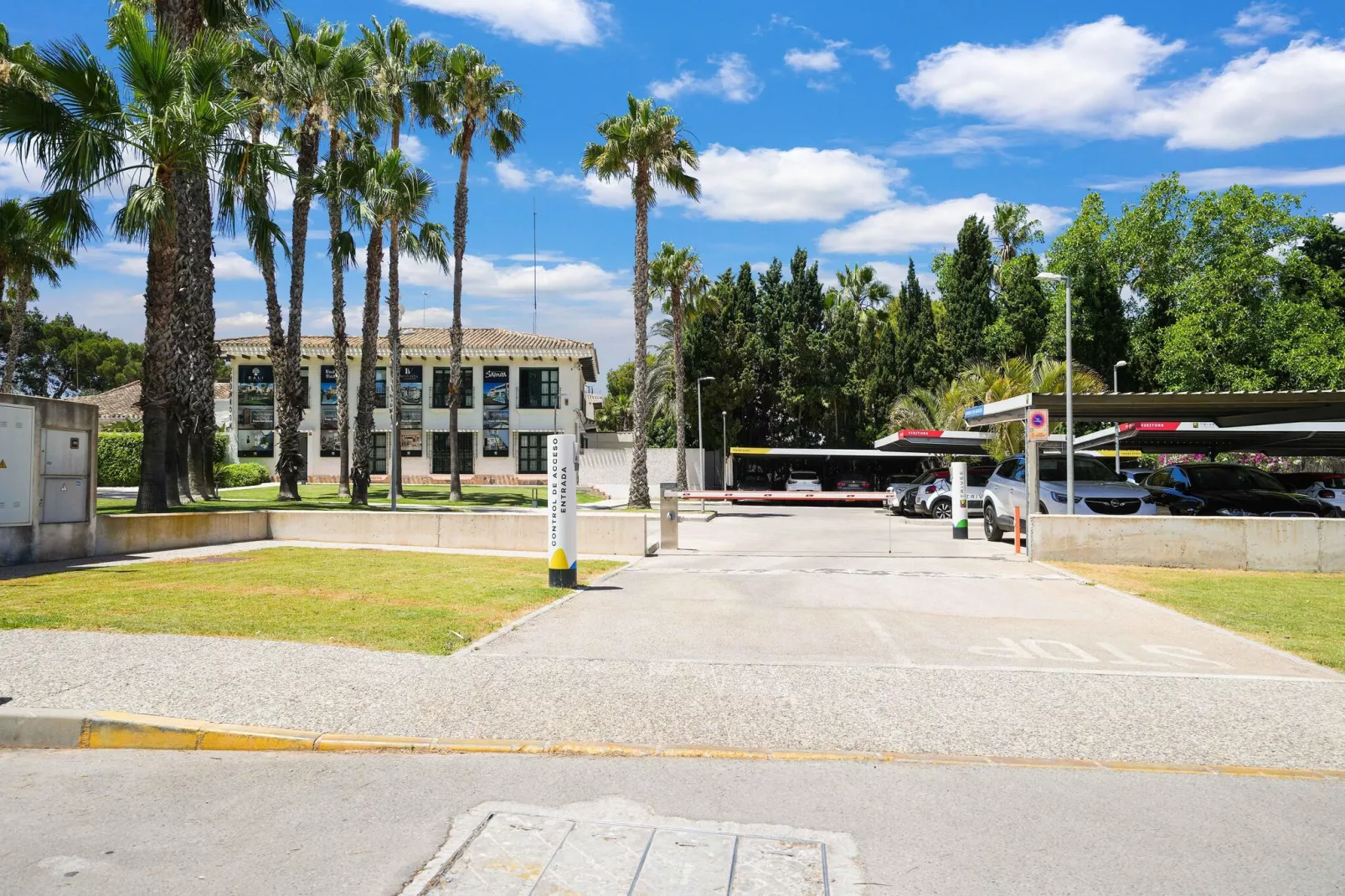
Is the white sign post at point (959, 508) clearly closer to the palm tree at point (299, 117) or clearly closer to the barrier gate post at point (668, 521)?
the barrier gate post at point (668, 521)

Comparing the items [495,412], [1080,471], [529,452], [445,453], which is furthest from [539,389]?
[1080,471]

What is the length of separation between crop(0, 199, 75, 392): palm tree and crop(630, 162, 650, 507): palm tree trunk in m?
16.9

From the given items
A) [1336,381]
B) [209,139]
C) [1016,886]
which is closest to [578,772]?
[1016,886]

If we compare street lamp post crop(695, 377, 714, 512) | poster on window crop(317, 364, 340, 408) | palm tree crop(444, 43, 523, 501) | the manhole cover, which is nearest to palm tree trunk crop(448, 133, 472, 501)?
palm tree crop(444, 43, 523, 501)

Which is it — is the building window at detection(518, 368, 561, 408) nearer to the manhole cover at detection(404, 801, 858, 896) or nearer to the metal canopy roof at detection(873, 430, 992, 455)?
the metal canopy roof at detection(873, 430, 992, 455)

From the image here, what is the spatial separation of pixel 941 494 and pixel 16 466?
26.1 metres

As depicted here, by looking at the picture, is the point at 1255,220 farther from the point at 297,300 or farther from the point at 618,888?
the point at 618,888

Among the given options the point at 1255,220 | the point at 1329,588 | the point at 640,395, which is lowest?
the point at 1329,588

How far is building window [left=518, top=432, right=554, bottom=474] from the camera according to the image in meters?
55.6

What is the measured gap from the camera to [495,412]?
2183 inches

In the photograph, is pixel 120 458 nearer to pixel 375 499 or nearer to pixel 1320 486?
pixel 375 499

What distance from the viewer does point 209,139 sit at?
16.9m

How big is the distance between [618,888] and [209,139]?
55.7 ft

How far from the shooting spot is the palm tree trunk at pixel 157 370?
18188mm
